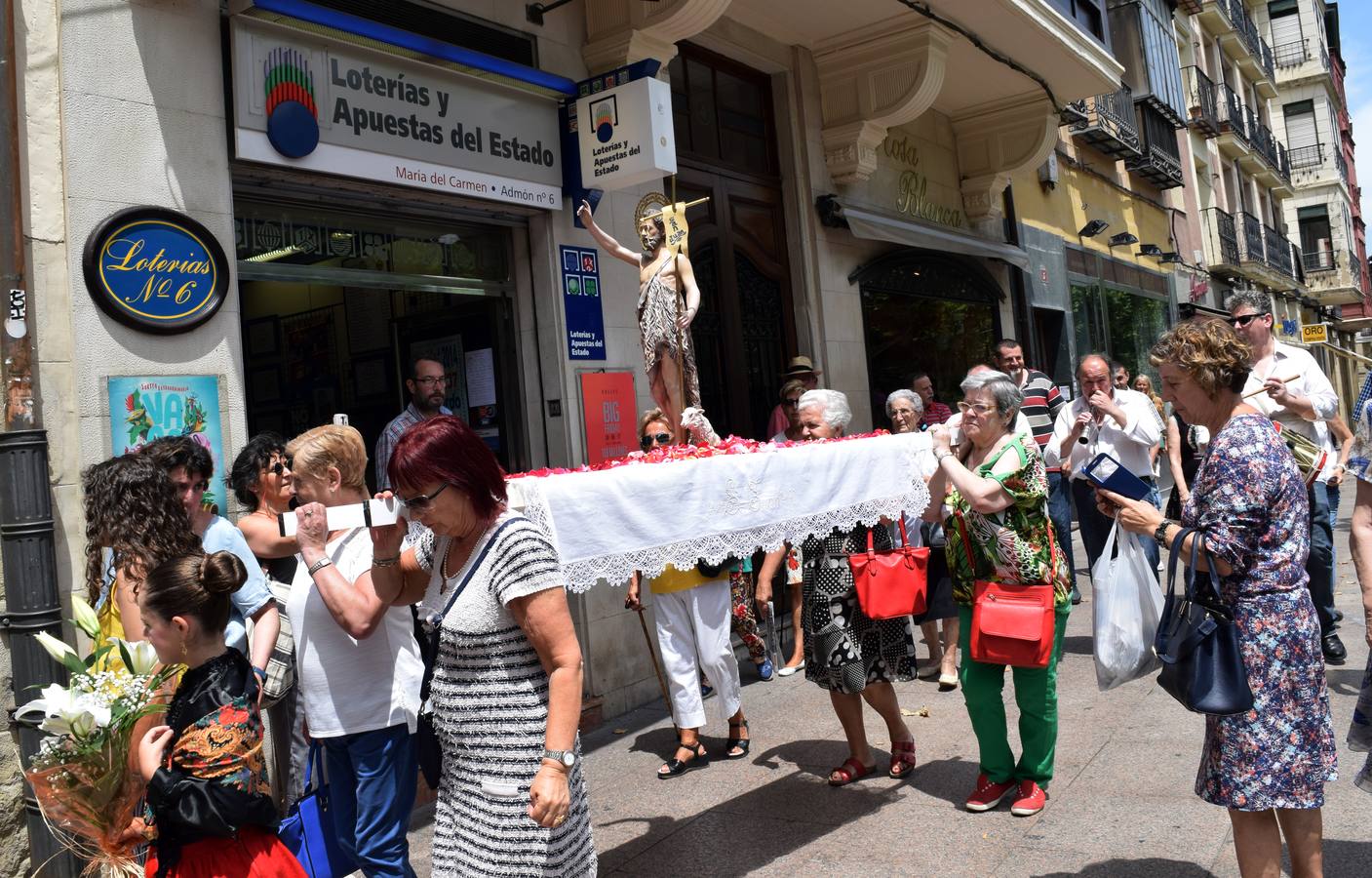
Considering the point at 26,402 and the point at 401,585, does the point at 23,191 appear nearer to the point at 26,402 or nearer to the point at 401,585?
the point at 26,402

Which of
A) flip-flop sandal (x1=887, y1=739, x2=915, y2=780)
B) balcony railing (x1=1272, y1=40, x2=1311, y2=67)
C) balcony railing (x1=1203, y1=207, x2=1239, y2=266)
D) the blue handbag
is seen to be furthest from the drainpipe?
balcony railing (x1=1272, y1=40, x2=1311, y2=67)

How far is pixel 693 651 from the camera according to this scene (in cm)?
546

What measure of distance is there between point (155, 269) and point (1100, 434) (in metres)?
5.60

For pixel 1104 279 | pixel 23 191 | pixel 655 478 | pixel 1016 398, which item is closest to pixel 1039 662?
pixel 1016 398

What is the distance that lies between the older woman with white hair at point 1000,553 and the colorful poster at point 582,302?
314 centimetres

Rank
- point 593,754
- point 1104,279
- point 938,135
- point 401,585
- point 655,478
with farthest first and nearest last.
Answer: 1. point 1104,279
2. point 938,135
3. point 593,754
4. point 655,478
5. point 401,585

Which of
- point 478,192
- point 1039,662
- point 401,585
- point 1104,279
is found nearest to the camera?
point 401,585

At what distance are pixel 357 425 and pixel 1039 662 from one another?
475 centimetres

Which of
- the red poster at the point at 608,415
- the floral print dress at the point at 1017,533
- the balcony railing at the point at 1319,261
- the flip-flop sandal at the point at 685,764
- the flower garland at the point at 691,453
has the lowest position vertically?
the flip-flop sandal at the point at 685,764

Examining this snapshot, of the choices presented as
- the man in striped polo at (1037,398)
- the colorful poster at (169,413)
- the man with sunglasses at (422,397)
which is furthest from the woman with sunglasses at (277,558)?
the man in striped polo at (1037,398)

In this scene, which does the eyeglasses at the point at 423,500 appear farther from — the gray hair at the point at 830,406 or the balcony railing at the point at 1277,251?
the balcony railing at the point at 1277,251

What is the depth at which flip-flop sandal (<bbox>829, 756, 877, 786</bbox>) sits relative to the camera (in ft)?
16.2

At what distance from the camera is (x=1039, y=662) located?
425 cm

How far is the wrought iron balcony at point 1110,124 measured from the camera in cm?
1645
